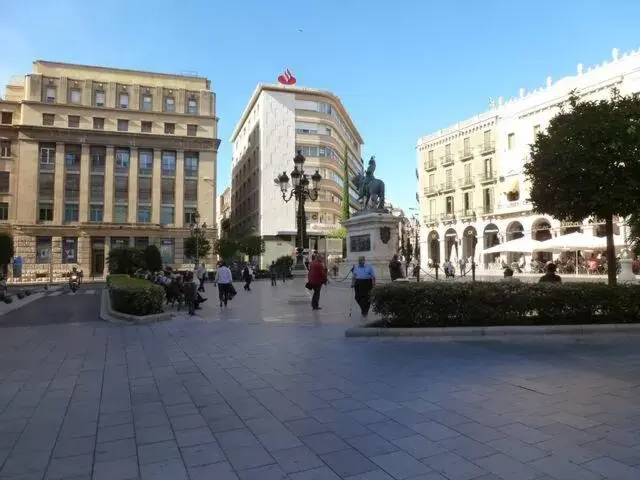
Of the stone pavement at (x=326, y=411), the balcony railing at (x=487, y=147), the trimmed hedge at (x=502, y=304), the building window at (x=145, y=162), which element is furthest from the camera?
the building window at (x=145, y=162)

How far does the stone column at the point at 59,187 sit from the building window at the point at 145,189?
8.29m

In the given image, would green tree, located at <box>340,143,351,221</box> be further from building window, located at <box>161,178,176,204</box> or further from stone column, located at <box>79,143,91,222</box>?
stone column, located at <box>79,143,91,222</box>

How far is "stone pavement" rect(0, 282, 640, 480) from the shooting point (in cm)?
347

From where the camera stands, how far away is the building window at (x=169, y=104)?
5738 centimetres

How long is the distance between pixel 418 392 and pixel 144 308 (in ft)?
31.0

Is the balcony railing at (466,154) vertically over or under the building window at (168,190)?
over

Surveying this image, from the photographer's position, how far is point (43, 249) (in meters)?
52.3

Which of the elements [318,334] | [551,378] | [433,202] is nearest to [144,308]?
[318,334]

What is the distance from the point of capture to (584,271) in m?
35.3

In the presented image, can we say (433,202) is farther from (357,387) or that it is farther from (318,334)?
(357,387)

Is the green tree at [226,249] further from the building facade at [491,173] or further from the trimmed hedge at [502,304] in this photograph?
the trimmed hedge at [502,304]

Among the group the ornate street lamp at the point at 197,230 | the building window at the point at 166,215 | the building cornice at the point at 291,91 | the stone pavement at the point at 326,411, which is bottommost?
the stone pavement at the point at 326,411

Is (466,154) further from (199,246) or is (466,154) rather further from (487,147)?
(199,246)

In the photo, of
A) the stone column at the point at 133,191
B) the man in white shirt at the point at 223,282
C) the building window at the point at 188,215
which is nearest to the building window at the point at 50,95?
the stone column at the point at 133,191
